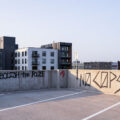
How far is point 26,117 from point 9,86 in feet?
30.7

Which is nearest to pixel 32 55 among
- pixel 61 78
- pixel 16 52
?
pixel 16 52

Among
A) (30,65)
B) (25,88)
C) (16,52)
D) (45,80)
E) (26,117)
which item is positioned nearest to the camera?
(26,117)

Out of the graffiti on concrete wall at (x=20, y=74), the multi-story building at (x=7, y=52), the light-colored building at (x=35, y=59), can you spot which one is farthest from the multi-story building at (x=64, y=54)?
the graffiti on concrete wall at (x=20, y=74)

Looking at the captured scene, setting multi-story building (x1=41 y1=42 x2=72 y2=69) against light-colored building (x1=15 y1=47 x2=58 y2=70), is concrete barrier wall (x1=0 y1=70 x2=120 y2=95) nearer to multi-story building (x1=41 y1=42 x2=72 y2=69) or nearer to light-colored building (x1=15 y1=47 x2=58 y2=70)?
light-colored building (x1=15 y1=47 x2=58 y2=70)

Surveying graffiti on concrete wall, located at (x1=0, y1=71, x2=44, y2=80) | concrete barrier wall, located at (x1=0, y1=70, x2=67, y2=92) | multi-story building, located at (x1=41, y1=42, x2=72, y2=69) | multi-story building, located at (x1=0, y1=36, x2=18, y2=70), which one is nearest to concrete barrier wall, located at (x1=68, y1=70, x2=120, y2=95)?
concrete barrier wall, located at (x1=0, y1=70, x2=67, y2=92)

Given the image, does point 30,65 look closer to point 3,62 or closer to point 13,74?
point 3,62

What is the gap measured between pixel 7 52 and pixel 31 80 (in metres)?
66.9

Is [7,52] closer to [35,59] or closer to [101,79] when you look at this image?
[35,59]

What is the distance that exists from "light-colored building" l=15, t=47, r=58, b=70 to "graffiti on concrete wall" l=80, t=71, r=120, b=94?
190 feet

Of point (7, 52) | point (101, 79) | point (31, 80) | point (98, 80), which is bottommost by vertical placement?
point (31, 80)

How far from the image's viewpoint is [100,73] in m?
18.1

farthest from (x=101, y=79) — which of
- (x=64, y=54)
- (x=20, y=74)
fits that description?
(x=64, y=54)

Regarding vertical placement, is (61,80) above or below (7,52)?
below

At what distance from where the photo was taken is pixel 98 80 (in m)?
18.2
